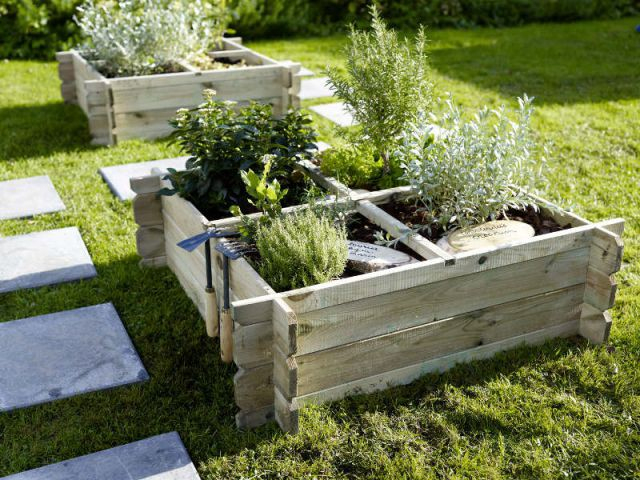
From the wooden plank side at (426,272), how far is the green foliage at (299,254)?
12cm

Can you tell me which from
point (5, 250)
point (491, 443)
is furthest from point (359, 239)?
point (5, 250)

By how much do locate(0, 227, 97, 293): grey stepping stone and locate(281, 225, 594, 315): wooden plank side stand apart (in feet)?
5.38

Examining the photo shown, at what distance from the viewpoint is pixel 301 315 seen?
2766 millimetres

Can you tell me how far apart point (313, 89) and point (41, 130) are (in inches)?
96.4

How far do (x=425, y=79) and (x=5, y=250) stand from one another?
7.80 ft

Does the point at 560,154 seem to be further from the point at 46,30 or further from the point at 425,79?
the point at 46,30

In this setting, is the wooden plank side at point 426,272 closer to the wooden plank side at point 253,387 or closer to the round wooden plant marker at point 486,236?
the round wooden plant marker at point 486,236

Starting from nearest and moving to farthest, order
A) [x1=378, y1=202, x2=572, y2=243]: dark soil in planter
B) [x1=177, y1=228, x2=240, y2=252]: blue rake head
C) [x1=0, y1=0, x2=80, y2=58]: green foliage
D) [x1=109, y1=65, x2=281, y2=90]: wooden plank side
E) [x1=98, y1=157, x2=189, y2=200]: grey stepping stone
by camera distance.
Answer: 1. [x1=177, y1=228, x2=240, y2=252]: blue rake head
2. [x1=378, y1=202, x2=572, y2=243]: dark soil in planter
3. [x1=98, y1=157, x2=189, y2=200]: grey stepping stone
4. [x1=109, y1=65, x2=281, y2=90]: wooden plank side
5. [x1=0, y1=0, x2=80, y2=58]: green foliage

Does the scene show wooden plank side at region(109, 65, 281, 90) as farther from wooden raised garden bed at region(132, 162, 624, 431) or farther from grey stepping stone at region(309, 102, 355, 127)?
wooden raised garden bed at region(132, 162, 624, 431)

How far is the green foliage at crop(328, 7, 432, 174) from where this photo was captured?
3.61m

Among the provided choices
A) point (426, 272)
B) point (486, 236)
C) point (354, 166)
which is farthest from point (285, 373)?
point (354, 166)

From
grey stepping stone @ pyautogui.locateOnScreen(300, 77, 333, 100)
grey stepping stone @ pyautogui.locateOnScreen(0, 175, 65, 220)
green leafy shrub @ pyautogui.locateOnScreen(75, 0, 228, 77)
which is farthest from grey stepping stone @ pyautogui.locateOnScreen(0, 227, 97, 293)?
grey stepping stone @ pyautogui.locateOnScreen(300, 77, 333, 100)

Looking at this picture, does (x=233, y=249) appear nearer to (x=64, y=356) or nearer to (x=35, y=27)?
(x=64, y=356)

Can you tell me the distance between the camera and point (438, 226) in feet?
11.5
